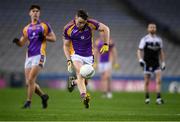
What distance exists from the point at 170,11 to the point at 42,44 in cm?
1815

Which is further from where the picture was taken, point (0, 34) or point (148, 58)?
point (0, 34)

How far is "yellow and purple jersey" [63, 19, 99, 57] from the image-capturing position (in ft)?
44.0

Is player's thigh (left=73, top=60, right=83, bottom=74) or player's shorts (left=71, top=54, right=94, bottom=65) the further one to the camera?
player's shorts (left=71, top=54, right=94, bottom=65)

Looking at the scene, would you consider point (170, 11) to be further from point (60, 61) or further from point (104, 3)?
point (60, 61)

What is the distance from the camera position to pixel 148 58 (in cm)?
1825

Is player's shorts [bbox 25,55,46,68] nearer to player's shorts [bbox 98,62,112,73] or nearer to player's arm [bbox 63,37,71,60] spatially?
player's arm [bbox 63,37,71,60]

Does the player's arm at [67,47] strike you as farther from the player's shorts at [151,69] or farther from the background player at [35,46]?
the player's shorts at [151,69]

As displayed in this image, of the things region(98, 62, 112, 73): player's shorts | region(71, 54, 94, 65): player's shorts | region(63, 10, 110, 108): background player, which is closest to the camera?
region(63, 10, 110, 108): background player

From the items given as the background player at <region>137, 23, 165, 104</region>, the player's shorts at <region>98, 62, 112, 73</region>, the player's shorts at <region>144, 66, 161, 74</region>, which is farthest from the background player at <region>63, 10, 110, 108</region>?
the player's shorts at <region>98, 62, 112, 73</region>

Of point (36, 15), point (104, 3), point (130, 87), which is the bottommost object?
point (130, 87)

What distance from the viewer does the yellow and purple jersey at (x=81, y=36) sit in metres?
13.4

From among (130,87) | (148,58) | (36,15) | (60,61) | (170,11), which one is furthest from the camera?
(170,11)

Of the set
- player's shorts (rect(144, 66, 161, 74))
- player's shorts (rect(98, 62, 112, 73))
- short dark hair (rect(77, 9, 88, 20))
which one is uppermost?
short dark hair (rect(77, 9, 88, 20))

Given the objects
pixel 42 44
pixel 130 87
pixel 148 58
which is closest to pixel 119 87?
pixel 130 87
